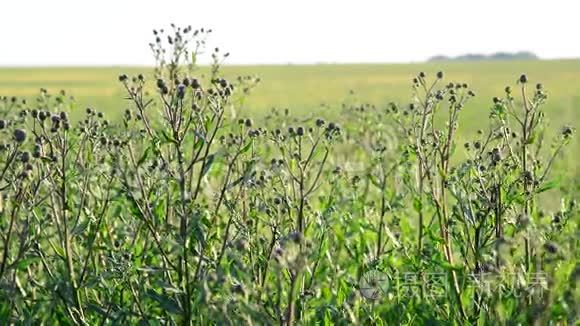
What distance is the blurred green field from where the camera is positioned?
33.8m

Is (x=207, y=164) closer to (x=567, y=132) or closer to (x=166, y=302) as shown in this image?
(x=166, y=302)

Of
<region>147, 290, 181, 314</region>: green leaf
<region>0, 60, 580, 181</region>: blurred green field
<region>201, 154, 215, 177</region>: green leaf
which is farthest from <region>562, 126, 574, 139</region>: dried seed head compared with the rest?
<region>0, 60, 580, 181</region>: blurred green field

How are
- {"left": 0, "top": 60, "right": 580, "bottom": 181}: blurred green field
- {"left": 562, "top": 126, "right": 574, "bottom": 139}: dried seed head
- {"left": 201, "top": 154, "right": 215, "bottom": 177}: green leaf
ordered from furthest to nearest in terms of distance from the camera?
{"left": 0, "top": 60, "right": 580, "bottom": 181}: blurred green field → {"left": 562, "top": 126, "right": 574, "bottom": 139}: dried seed head → {"left": 201, "top": 154, "right": 215, "bottom": 177}: green leaf

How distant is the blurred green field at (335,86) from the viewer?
33.8m

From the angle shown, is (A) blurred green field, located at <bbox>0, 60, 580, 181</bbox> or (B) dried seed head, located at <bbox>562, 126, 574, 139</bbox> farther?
(A) blurred green field, located at <bbox>0, 60, 580, 181</bbox>

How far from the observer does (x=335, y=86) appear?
5109cm

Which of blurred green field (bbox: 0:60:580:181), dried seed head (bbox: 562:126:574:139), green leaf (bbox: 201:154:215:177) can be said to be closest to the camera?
green leaf (bbox: 201:154:215:177)

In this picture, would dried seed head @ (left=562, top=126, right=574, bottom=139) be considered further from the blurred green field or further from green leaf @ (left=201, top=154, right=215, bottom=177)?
the blurred green field

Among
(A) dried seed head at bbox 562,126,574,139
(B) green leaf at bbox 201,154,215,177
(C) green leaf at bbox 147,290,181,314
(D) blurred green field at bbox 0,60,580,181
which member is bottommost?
(D) blurred green field at bbox 0,60,580,181

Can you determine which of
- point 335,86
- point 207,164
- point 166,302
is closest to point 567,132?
point 207,164

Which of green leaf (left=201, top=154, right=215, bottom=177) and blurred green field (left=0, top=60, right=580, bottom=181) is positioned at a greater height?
green leaf (left=201, top=154, right=215, bottom=177)

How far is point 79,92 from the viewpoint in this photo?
1918 inches

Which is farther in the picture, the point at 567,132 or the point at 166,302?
the point at 567,132

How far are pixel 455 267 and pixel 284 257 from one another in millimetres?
1070
